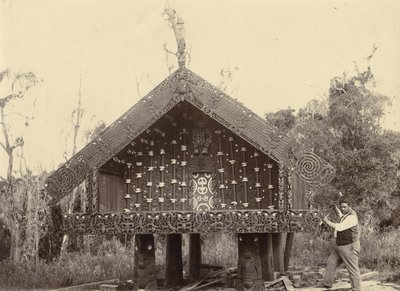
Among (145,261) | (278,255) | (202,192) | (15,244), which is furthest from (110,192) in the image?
(15,244)

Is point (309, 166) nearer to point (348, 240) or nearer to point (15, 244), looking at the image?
point (348, 240)

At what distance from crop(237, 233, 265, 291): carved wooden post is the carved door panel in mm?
1183

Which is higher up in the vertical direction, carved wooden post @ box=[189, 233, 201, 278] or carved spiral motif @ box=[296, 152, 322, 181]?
carved spiral motif @ box=[296, 152, 322, 181]

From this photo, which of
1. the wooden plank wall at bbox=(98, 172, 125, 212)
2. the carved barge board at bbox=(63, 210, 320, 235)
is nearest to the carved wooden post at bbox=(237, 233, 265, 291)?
the carved barge board at bbox=(63, 210, 320, 235)

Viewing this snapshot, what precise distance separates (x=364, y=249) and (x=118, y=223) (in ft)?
39.5

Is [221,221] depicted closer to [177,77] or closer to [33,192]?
[177,77]

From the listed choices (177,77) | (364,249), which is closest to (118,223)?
(177,77)

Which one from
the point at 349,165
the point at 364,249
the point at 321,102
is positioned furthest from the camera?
the point at 321,102

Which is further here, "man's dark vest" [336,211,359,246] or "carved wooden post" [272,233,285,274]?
"carved wooden post" [272,233,285,274]

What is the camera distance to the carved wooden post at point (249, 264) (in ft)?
35.4

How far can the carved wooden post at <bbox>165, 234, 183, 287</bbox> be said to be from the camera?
13.5 meters

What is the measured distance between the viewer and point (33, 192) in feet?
66.4

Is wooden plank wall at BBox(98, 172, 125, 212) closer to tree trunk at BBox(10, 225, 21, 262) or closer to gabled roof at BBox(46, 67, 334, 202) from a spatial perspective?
gabled roof at BBox(46, 67, 334, 202)

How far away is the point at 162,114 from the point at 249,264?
346 centimetres
